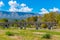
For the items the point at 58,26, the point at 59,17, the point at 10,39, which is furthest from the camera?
the point at 59,17

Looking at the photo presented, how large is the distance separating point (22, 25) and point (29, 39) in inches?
1529

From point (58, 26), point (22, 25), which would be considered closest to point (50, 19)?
point (58, 26)

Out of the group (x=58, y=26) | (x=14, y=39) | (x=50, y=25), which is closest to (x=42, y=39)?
(x=14, y=39)

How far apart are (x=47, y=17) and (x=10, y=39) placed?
2593 inches

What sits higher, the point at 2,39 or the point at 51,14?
the point at 51,14

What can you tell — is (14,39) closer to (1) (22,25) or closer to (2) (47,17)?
(1) (22,25)

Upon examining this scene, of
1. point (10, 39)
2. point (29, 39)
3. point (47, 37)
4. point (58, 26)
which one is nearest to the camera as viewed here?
point (29, 39)

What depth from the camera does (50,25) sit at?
55125mm

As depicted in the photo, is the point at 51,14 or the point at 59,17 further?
the point at 51,14

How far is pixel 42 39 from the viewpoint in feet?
65.0

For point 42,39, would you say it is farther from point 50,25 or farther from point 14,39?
point 50,25

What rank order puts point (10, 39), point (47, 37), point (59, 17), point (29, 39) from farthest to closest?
point (59, 17)
point (47, 37)
point (10, 39)
point (29, 39)

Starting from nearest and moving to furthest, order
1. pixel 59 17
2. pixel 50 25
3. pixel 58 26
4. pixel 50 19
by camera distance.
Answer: pixel 50 25 < pixel 58 26 < pixel 59 17 < pixel 50 19

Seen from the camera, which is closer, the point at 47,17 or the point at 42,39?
the point at 42,39
